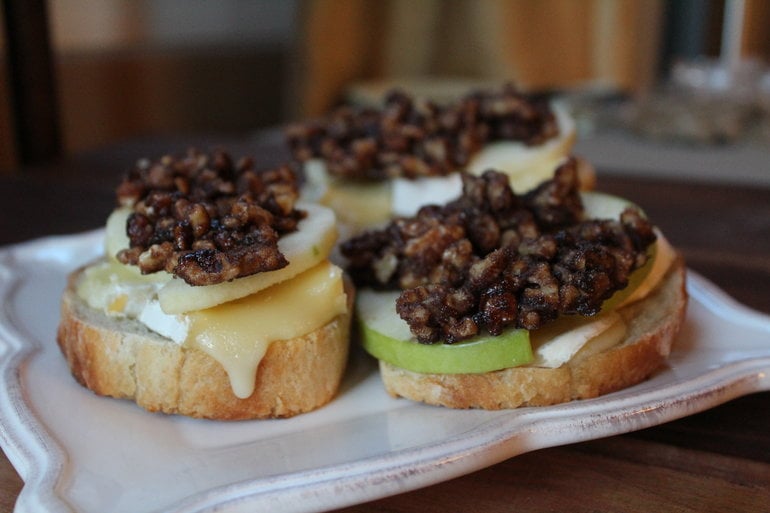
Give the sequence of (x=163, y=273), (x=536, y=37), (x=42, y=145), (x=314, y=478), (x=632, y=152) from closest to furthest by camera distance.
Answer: (x=314, y=478), (x=163, y=273), (x=42, y=145), (x=632, y=152), (x=536, y=37)

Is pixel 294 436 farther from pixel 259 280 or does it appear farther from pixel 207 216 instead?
pixel 207 216

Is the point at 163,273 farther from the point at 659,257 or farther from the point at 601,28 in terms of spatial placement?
the point at 601,28

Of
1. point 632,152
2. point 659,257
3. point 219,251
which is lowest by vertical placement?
point 632,152

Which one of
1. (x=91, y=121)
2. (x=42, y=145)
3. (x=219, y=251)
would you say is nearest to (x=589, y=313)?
(x=219, y=251)

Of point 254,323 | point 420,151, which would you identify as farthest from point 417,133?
point 254,323

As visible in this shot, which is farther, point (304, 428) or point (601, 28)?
point (601, 28)

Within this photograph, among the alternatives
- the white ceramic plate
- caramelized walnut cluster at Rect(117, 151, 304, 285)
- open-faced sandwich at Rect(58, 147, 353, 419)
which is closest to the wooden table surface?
the white ceramic plate

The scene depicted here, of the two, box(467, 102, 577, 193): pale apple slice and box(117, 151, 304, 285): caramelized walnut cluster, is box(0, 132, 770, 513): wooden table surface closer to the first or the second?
box(117, 151, 304, 285): caramelized walnut cluster
